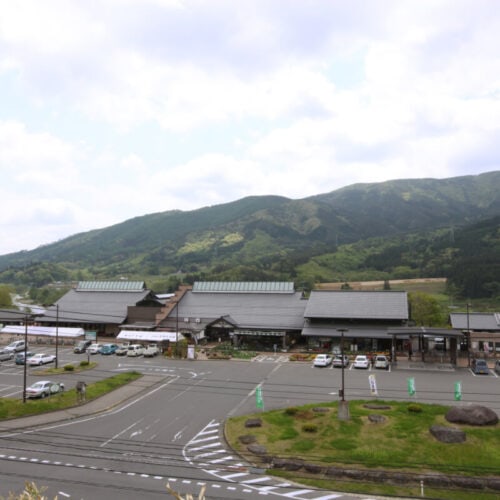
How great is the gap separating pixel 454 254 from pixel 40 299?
14699 cm

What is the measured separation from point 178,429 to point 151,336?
117 ft

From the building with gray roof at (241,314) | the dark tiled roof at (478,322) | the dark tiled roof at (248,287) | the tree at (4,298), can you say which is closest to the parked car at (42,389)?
the building with gray roof at (241,314)

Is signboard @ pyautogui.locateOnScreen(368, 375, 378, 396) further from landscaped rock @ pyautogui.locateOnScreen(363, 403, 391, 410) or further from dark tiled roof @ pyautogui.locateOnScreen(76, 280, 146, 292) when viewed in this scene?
dark tiled roof @ pyautogui.locateOnScreen(76, 280, 146, 292)

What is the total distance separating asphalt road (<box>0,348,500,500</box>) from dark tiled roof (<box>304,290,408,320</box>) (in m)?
12.2

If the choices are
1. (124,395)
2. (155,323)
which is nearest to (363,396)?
(124,395)

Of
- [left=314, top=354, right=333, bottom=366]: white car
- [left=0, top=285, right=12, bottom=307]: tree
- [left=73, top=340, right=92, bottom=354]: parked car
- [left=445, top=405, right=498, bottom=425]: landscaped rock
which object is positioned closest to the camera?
[left=445, top=405, right=498, bottom=425]: landscaped rock

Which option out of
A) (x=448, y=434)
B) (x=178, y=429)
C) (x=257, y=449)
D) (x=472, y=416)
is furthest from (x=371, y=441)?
(x=178, y=429)

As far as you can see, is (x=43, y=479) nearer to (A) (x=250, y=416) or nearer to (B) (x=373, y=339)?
(A) (x=250, y=416)

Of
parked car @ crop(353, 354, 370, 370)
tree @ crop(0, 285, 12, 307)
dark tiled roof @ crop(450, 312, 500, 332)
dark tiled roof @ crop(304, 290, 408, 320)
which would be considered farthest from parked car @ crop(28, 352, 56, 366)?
tree @ crop(0, 285, 12, 307)

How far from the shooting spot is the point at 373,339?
59781mm

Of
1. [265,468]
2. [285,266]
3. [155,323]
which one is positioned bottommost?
[265,468]

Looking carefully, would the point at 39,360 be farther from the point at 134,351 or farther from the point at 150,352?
the point at 150,352

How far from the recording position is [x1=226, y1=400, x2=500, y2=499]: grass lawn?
74.2 feet

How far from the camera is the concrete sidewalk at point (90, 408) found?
105 ft
